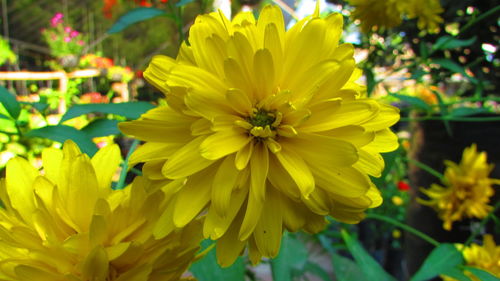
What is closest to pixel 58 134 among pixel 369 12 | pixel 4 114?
pixel 4 114

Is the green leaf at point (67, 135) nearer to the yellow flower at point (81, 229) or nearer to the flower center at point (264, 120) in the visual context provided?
the yellow flower at point (81, 229)

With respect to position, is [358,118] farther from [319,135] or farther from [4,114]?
[4,114]

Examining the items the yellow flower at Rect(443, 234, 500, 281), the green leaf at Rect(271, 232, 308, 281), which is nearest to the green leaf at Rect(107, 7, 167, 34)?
the green leaf at Rect(271, 232, 308, 281)

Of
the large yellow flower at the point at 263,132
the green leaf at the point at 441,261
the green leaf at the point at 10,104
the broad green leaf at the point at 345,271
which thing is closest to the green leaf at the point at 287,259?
the broad green leaf at the point at 345,271

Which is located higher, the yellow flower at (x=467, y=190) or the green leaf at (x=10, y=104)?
the green leaf at (x=10, y=104)

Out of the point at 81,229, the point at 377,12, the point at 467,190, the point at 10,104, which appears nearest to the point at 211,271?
the point at 81,229

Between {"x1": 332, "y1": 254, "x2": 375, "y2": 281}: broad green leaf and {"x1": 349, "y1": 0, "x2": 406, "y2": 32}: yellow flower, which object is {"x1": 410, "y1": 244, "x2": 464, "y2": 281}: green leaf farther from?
{"x1": 349, "y1": 0, "x2": 406, "y2": 32}: yellow flower

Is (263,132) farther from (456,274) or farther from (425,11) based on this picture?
(425,11)
